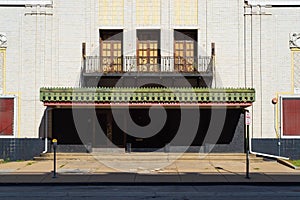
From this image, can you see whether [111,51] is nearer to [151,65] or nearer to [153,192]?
[151,65]

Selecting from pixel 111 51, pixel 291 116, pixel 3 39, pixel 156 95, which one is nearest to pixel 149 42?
pixel 111 51

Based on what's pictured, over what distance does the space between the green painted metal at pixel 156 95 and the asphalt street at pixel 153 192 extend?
23.6 ft

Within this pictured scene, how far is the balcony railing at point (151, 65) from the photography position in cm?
2450

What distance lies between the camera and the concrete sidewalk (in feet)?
55.1

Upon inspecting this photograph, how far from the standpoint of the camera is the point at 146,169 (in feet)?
65.1

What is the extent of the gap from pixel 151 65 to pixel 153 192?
11427 millimetres

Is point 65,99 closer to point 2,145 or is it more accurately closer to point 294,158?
point 2,145

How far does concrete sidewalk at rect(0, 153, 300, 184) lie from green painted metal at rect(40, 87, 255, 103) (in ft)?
9.66

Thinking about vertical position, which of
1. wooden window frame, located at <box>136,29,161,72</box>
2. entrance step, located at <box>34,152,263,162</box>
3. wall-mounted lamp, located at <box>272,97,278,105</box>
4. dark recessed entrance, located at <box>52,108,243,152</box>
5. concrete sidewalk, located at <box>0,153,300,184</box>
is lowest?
concrete sidewalk, located at <box>0,153,300,184</box>

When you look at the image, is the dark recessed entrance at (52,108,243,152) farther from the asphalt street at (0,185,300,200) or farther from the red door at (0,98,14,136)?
the asphalt street at (0,185,300,200)

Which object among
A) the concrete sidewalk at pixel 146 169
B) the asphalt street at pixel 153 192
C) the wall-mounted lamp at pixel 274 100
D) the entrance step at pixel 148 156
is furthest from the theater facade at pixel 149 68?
the asphalt street at pixel 153 192

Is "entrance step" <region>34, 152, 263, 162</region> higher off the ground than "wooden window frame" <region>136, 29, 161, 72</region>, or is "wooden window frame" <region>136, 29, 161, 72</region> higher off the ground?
"wooden window frame" <region>136, 29, 161, 72</region>

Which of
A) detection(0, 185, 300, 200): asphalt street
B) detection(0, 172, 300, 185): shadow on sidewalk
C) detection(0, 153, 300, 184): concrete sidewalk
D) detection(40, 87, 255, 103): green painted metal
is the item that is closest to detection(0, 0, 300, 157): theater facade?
detection(0, 153, 300, 184): concrete sidewalk

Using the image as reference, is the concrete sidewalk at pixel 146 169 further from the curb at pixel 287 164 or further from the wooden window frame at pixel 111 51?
the wooden window frame at pixel 111 51
